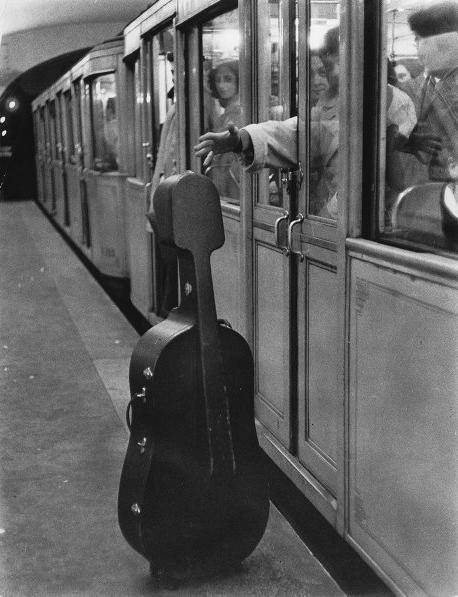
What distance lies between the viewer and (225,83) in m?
4.12

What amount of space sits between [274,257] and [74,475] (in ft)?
3.92

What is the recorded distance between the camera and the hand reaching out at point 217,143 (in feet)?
8.71

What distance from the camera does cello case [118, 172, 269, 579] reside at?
7.71 ft

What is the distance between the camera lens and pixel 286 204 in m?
3.09

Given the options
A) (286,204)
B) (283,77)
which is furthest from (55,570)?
(283,77)

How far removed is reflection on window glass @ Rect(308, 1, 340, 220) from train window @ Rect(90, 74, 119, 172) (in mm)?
5182

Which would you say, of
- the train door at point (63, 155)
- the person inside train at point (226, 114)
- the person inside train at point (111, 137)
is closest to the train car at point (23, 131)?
the train door at point (63, 155)

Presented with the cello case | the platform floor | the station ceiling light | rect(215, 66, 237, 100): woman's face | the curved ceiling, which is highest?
the curved ceiling

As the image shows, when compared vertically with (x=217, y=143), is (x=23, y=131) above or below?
above

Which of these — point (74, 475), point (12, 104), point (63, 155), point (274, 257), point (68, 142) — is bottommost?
point (74, 475)

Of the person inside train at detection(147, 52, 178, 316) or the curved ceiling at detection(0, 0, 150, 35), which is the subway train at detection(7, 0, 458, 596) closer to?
the person inside train at detection(147, 52, 178, 316)

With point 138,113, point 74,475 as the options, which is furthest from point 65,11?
point 74,475

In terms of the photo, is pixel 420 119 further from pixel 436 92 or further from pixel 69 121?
pixel 69 121

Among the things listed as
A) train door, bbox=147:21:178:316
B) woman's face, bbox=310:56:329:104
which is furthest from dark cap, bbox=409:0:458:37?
train door, bbox=147:21:178:316
